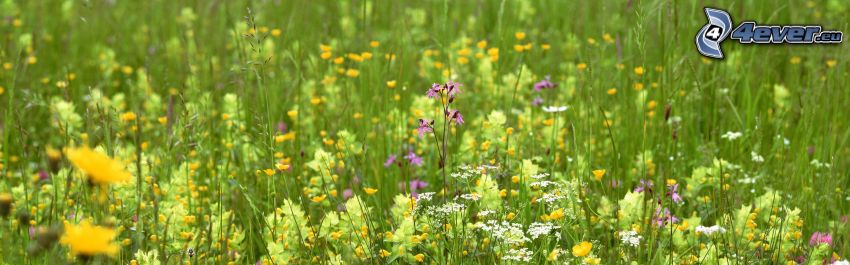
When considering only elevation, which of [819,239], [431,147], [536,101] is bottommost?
[819,239]

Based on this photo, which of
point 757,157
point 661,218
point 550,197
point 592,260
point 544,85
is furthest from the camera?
point 544,85

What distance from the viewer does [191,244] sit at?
2.62 m

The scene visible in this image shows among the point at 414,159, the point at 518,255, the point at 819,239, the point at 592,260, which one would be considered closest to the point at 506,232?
the point at 518,255

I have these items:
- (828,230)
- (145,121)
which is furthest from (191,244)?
(828,230)

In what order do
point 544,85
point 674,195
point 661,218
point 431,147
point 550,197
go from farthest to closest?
point 544,85 → point 431,147 → point 674,195 → point 661,218 → point 550,197

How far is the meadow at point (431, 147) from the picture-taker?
7.77 ft

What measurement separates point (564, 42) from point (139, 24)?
2.58 m

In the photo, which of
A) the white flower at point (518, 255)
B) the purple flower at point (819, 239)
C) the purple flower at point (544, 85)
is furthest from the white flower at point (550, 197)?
the purple flower at point (544, 85)

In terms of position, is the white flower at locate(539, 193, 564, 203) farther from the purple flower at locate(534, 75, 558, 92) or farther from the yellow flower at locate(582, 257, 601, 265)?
the purple flower at locate(534, 75, 558, 92)

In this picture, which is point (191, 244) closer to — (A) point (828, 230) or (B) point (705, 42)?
(A) point (828, 230)

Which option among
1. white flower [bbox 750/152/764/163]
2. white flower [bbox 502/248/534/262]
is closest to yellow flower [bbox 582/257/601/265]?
white flower [bbox 502/248/534/262]

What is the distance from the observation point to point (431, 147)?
340 cm

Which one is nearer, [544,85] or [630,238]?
[630,238]

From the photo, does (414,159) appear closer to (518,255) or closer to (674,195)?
(674,195)
